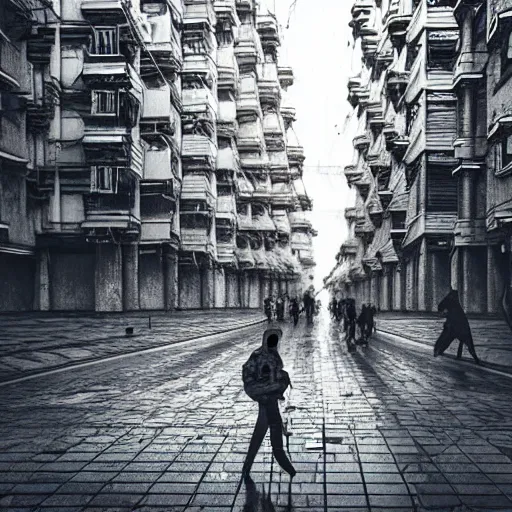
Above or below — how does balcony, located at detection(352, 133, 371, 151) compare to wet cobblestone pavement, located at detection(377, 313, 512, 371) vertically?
above

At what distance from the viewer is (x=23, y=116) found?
2605 centimetres

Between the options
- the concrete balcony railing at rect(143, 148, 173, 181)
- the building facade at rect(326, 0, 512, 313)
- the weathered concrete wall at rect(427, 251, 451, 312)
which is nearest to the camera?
the building facade at rect(326, 0, 512, 313)

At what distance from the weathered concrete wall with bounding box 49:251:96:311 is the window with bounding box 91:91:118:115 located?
578cm

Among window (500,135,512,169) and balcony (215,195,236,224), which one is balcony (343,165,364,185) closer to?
balcony (215,195,236,224)

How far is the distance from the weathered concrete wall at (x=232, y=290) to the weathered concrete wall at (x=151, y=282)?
792 inches

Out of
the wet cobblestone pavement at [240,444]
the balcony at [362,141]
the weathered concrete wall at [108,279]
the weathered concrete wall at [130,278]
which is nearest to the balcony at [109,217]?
the weathered concrete wall at [108,279]

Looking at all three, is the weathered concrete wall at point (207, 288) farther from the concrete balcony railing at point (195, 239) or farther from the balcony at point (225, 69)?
the balcony at point (225, 69)

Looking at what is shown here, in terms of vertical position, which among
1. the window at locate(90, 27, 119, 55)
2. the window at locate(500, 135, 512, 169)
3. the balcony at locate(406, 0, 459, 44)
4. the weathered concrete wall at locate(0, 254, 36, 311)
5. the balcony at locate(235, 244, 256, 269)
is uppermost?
the balcony at locate(406, 0, 459, 44)

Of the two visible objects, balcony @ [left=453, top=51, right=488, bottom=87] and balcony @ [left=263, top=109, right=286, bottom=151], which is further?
balcony @ [left=263, top=109, right=286, bottom=151]

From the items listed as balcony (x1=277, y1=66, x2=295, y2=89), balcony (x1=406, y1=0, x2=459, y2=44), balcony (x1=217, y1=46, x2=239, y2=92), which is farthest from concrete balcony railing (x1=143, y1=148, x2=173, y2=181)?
balcony (x1=277, y1=66, x2=295, y2=89)

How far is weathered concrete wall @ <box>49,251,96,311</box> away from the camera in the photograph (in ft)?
92.6

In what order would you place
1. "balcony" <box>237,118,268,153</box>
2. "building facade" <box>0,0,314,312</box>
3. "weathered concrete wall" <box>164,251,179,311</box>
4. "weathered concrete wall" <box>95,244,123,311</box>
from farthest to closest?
"balcony" <box>237,118,268,153</box>, "weathered concrete wall" <box>164,251,179,311</box>, "weathered concrete wall" <box>95,244,123,311</box>, "building facade" <box>0,0,314,312</box>

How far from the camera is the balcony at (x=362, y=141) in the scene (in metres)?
66.6

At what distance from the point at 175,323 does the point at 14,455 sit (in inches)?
1036
